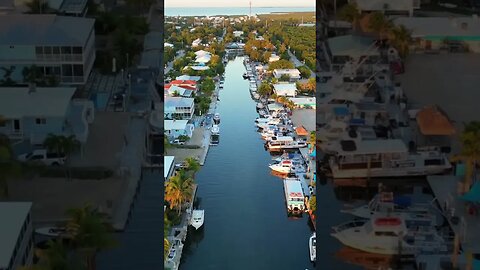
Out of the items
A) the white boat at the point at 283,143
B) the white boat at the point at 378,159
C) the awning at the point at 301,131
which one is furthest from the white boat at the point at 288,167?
the white boat at the point at 378,159

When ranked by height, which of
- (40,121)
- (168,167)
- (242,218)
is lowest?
(242,218)

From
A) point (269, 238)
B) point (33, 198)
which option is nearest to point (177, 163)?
point (269, 238)

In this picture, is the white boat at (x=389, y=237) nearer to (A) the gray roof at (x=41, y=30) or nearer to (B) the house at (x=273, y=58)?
(A) the gray roof at (x=41, y=30)

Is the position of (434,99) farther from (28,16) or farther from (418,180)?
(28,16)

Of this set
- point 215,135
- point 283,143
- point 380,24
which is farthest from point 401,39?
point 215,135

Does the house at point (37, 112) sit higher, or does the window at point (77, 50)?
the window at point (77, 50)

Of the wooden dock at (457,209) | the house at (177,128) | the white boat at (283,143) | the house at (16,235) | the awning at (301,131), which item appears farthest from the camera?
the awning at (301,131)

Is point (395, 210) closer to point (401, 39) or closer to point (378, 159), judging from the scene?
point (378, 159)

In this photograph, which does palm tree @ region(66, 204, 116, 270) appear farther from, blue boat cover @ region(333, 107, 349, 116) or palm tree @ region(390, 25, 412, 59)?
palm tree @ region(390, 25, 412, 59)

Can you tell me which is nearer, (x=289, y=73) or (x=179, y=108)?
(x=179, y=108)
